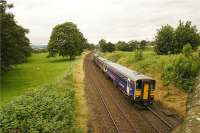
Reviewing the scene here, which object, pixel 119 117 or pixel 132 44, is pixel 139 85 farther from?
pixel 132 44

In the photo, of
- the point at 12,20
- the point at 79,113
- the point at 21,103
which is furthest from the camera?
the point at 12,20

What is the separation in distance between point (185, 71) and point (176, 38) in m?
15.3

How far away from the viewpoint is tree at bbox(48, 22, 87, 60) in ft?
222

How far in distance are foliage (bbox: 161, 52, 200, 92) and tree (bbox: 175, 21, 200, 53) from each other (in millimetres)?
12653

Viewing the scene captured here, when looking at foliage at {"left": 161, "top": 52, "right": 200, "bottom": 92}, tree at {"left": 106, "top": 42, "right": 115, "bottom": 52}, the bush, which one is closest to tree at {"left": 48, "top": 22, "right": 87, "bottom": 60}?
tree at {"left": 106, "top": 42, "right": 115, "bottom": 52}

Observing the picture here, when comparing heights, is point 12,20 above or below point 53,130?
above

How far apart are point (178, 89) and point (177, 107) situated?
4437 mm

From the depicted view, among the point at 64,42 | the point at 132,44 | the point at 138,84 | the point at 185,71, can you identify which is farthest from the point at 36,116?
the point at 132,44

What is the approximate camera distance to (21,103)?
14688mm

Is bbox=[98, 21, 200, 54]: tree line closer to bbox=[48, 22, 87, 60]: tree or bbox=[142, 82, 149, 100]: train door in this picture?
bbox=[142, 82, 149, 100]: train door

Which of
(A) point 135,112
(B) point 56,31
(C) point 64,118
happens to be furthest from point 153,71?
(B) point 56,31

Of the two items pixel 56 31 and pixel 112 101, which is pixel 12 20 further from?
pixel 56 31

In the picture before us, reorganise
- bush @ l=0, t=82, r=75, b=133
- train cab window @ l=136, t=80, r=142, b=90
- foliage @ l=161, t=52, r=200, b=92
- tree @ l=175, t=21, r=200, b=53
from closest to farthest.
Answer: bush @ l=0, t=82, r=75, b=133 < train cab window @ l=136, t=80, r=142, b=90 < foliage @ l=161, t=52, r=200, b=92 < tree @ l=175, t=21, r=200, b=53

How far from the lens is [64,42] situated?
2643 inches
